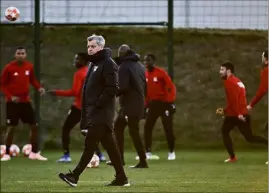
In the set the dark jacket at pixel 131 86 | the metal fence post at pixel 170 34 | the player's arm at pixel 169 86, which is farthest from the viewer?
the metal fence post at pixel 170 34

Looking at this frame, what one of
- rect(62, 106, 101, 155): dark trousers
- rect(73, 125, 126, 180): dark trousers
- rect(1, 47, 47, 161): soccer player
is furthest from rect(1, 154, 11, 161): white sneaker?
rect(73, 125, 126, 180): dark trousers

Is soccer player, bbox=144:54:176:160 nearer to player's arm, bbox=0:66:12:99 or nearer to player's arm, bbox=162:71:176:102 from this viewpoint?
player's arm, bbox=162:71:176:102

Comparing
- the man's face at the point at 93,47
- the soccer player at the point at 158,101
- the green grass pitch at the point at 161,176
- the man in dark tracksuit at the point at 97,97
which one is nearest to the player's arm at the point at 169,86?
the soccer player at the point at 158,101

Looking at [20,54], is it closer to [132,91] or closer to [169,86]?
[169,86]

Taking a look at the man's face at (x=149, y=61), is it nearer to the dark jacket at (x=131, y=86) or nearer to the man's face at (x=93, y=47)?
the dark jacket at (x=131, y=86)

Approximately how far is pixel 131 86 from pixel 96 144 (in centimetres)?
381

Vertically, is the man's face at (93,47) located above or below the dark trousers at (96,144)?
above

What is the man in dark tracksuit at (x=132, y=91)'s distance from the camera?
1580 centimetres

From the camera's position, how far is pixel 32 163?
58.3ft

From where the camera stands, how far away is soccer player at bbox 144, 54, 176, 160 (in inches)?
757

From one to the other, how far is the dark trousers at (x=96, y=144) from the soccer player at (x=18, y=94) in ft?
21.9

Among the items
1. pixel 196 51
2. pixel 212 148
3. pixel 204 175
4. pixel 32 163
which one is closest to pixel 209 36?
pixel 196 51

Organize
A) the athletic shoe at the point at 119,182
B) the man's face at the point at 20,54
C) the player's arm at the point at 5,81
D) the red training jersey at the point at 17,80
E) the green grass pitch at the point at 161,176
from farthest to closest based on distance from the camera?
the red training jersey at the point at 17,80 → the player's arm at the point at 5,81 → the man's face at the point at 20,54 → the athletic shoe at the point at 119,182 → the green grass pitch at the point at 161,176

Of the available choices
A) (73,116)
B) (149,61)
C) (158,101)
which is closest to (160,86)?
(158,101)
